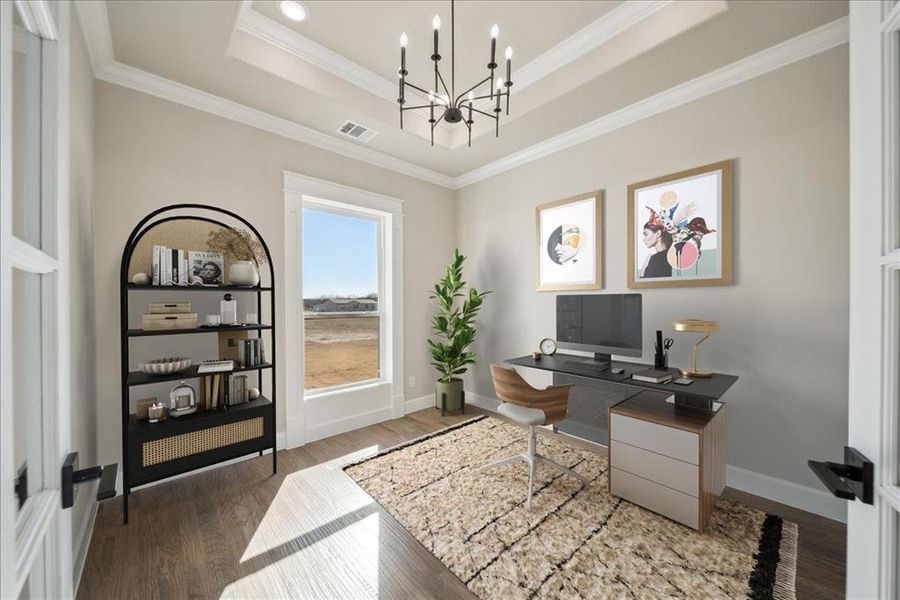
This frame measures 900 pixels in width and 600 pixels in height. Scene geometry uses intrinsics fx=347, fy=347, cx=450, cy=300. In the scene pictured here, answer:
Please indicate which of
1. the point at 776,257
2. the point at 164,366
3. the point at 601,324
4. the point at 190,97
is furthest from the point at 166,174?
the point at 776,257

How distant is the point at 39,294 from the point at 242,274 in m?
1.87

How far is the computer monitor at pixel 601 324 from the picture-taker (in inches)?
104

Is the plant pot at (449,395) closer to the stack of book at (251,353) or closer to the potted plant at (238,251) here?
the stack of book at (251,353)

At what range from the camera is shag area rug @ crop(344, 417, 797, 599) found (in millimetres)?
1576

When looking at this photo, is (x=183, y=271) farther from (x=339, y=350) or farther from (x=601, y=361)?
(x=601, y=361)

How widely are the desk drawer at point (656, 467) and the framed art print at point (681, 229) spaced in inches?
51.3

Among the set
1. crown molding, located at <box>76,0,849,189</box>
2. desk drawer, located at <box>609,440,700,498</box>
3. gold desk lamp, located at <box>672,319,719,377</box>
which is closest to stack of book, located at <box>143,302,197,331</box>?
crown molding, located at <box>76,0,849,189</box>

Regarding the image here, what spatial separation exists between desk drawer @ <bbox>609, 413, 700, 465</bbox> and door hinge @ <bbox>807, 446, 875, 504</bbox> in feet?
4.42

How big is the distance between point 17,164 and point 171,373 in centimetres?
202

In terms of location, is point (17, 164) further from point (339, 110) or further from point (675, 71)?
point (675, 71)

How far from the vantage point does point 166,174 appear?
249cm

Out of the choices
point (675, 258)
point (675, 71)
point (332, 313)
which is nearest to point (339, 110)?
point (332, 313)

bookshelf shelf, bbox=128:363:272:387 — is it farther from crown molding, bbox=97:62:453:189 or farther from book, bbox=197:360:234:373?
crown molding, bbox=97:62:453:189

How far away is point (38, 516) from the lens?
66 centimetres
